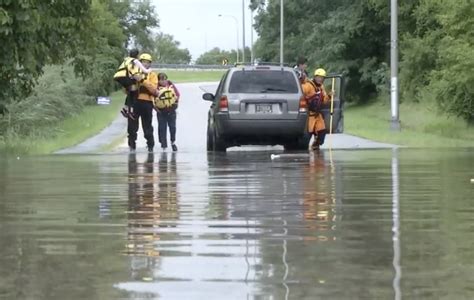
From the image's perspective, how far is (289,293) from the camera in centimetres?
563

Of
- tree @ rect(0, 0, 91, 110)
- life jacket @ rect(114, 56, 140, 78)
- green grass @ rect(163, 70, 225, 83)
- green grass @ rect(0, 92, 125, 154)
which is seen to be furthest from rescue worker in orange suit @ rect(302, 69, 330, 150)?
green grass @ rect(163, 70, 225, 83)

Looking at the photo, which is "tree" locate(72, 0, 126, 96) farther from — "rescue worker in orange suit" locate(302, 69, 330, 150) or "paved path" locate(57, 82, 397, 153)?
"rescue worker in orange suit" locate(302, 69, 330, 150)

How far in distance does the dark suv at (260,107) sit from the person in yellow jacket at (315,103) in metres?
0.29

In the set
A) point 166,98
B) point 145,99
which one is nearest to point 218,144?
point 166,98

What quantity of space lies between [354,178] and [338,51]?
137 ft

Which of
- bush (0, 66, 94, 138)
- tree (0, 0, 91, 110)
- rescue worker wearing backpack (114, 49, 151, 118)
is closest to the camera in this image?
tree (0, 0, 91, 110)

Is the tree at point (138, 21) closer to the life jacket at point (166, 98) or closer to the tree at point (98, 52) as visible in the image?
the tree at point (98, 52)

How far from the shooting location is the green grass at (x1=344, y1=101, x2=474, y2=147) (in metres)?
23.2

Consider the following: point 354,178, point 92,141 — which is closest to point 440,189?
point 354,178

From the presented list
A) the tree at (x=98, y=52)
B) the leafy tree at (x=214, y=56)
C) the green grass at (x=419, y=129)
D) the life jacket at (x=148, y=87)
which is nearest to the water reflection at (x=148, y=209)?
the life jacket at (x=148, y=87)

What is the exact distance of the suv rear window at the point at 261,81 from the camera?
17.9m

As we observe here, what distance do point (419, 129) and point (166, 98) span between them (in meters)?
14.1

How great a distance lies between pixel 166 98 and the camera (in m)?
19.4

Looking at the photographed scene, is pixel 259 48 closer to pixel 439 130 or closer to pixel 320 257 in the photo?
pixel 439 130
